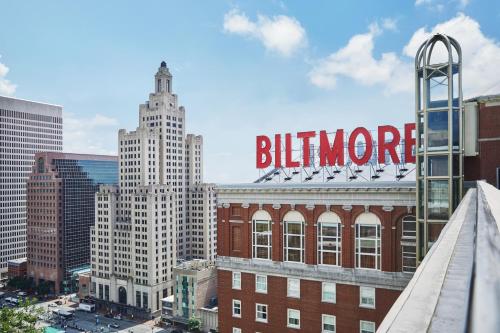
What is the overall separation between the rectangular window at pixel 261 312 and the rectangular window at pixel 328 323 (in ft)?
22.1

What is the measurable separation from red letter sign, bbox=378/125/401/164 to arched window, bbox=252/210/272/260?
48.3ft

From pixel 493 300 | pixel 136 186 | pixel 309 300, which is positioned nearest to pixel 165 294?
pixel 136 186

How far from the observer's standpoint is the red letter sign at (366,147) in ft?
151

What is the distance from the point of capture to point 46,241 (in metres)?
174

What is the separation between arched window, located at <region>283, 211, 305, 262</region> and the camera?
1686 inches

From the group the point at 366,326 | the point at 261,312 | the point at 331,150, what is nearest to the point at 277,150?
the point at 331,150

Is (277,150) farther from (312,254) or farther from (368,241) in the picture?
(368,241)

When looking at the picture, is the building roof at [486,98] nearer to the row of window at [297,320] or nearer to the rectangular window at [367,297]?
the rectangular window at [367,297]

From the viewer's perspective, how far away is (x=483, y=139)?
33469 mm

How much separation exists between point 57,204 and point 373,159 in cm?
15847

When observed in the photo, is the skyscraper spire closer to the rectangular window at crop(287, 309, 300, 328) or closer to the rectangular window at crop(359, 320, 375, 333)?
the rectangular window at crop(287, 309, 300, 328)

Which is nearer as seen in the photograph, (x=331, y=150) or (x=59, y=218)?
(x=331, y=150)

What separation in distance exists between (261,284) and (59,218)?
5999 inches

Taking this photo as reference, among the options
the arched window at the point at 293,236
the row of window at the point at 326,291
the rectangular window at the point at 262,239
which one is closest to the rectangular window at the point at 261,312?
the row of window at the point at 326,291
